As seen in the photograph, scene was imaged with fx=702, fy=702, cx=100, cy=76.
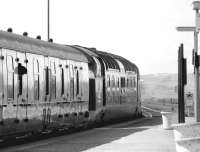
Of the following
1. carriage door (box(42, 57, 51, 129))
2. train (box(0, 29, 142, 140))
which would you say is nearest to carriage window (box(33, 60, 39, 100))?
train (box(0, 29, 142, 140))

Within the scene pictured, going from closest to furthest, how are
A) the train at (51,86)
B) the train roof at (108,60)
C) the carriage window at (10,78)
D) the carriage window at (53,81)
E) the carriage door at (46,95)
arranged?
1. the carriage window at (10,78)
2. the train at (51,86)
3. the carriage door at (46,95)
4. the carriage window at (53,81)
5. the train roof at (108,60)

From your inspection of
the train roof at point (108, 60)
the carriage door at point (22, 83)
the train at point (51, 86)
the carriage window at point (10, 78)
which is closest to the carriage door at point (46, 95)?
the train at point (51, 86)

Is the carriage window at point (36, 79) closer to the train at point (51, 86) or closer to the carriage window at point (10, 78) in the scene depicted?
the train at point (51, 86)

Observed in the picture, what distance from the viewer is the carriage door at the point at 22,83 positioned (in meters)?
18.8

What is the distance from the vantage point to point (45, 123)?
70.2ft

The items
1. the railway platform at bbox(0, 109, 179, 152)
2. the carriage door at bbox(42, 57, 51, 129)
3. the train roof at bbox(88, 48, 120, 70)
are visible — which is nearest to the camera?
the railway platform at bbox(0, 109, 179, 152)

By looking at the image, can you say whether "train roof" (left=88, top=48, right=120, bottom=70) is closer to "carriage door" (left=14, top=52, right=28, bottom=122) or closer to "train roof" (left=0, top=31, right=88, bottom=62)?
"train roof" (left=0, top=31, right=88, bottom=62)

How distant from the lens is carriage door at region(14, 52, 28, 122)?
18750 mm

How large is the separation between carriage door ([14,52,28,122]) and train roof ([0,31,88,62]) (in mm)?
316

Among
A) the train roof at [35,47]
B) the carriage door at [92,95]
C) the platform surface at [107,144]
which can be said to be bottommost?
the platform surface at [107,144]

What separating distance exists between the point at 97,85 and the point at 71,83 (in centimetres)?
425

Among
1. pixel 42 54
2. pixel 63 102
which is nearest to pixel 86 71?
pixel 63 102

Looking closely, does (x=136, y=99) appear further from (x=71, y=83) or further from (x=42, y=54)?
(x=42, y=54)

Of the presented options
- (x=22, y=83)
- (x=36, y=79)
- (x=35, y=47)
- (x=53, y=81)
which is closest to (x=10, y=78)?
(x=22, y=83)
